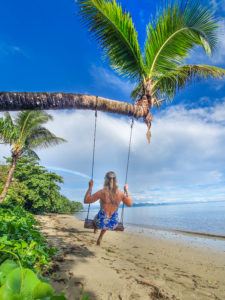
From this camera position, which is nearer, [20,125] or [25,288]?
[25,288]

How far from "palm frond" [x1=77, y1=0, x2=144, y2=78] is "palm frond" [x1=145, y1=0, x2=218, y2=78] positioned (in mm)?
361

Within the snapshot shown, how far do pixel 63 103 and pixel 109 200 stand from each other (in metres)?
2.96

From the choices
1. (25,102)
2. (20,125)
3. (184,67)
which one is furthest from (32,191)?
(25,102)

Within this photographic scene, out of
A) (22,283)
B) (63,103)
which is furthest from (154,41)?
(22,283)

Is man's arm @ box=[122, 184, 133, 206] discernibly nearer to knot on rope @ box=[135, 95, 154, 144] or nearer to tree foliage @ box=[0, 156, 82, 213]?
knot on rope @ box=[135, 95, 154, 144]

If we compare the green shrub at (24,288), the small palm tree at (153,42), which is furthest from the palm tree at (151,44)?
the green shrub at (24,288)

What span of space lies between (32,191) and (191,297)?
19.7 meters

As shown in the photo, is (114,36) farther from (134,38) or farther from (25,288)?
(25,288)

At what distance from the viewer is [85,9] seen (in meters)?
6.51

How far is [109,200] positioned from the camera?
7.06 metres

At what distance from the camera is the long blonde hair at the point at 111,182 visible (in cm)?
702

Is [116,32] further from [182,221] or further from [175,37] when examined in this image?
[182,221]

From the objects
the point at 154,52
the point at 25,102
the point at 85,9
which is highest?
the point at 85,9

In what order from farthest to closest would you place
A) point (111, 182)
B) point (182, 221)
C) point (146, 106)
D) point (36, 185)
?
point (182, 221)
point (36, 185)
point (111, 182)
point (146, 106)
